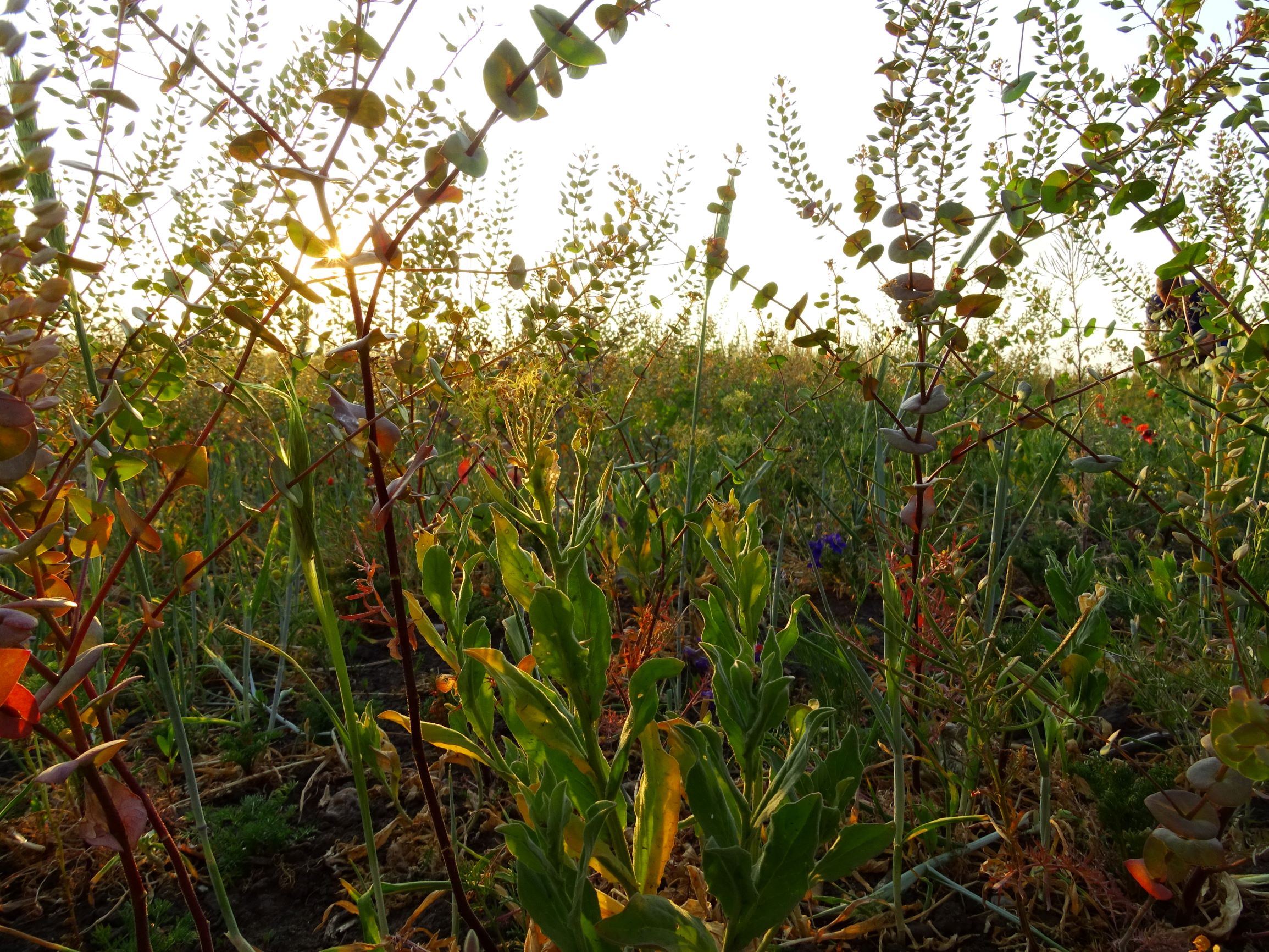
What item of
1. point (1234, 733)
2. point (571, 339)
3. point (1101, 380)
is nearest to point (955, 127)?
point (1101, 380)

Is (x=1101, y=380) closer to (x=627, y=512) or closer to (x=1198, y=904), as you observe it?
(x=1198, y=904)

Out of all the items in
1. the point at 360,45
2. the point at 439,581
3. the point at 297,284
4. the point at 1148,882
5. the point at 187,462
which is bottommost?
the point at 1148,882

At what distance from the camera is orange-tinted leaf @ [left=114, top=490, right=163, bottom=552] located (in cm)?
82

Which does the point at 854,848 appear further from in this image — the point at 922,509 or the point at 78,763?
the point at 78,763

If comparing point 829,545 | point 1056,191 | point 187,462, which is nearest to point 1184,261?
point 1056,191

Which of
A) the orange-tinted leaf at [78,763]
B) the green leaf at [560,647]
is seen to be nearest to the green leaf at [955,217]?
the green leaf at [560,647]

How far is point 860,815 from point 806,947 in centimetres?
39

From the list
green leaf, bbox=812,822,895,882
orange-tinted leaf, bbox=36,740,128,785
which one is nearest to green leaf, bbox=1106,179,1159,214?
green leaf, bbox=812,822,895,882

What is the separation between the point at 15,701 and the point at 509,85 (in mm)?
689

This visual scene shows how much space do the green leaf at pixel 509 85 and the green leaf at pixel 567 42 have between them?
0.13ft

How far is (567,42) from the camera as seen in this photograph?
0.70 m

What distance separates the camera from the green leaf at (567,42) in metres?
0.68

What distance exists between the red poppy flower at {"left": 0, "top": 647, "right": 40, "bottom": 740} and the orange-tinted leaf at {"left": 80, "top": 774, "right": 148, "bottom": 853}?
11 centimetres

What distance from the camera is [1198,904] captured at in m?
1.23
